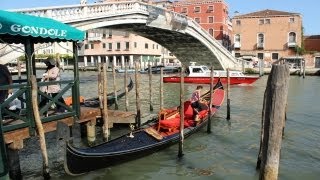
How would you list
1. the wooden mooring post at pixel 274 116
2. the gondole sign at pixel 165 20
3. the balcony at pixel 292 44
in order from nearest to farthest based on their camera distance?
the wooden mooring post at pixel 274 116 → the gondole sign at pixel 165 20 → the balcony at pixel 292 44

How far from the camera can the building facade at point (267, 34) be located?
32375 millimetres

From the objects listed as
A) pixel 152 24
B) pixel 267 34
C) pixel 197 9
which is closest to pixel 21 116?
pixel 152 24

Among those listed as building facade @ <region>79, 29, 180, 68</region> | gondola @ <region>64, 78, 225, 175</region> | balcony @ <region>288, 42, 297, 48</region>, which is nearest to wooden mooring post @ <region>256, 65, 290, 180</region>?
gondola @ <region>64, 78, 225, 175</region>

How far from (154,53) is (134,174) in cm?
3506

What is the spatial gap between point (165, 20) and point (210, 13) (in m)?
20.4

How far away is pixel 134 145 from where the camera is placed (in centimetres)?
651

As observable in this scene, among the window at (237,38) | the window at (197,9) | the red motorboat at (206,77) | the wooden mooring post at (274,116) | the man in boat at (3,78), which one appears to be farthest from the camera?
the window at (197,9)

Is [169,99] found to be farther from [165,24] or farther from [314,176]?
[314,176]

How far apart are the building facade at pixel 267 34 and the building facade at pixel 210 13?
3.99 m

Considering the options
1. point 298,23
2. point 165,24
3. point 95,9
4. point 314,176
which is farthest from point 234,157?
point 298,23

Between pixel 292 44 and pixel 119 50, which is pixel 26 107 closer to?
pixel 292 44

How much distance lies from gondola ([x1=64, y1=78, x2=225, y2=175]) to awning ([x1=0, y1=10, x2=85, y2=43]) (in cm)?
155

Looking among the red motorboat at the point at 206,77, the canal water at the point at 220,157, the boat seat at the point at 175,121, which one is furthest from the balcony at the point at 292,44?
the boat seat at the point at 175,121

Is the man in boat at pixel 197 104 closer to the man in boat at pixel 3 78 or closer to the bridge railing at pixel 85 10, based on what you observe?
the man in boat at pixel 3 78
